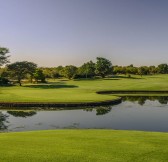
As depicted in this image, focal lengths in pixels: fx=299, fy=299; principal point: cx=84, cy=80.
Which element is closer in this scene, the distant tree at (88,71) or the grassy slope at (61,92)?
the grassy slope at (61,92)

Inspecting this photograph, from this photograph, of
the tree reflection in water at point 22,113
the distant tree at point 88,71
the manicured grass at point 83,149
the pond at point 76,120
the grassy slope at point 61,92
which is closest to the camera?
the manicured grass at point 83,149

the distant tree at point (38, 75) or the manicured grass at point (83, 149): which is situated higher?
the distant tree at point (38, 75)

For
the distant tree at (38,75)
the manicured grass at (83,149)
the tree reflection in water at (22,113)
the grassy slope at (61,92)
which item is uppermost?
the distant tree at (38,75)

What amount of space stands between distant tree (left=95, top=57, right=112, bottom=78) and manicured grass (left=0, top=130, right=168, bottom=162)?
143 meters

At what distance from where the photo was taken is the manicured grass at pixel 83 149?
46.3 ft

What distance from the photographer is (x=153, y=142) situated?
58.4ft

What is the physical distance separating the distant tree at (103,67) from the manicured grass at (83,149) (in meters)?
143

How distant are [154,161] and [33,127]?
2209 centimetres

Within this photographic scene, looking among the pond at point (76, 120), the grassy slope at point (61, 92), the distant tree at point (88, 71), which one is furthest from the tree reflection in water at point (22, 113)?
the distant tree at point (88, 71)

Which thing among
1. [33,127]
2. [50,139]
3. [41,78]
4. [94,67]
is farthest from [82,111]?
[94,67]

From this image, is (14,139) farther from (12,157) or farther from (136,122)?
(136,122)

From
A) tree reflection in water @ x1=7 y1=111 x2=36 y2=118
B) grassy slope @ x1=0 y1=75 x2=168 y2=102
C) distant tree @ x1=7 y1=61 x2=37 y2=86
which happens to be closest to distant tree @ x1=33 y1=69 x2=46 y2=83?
distant tree @ x1=7 y1=61 x2=37 y2=86

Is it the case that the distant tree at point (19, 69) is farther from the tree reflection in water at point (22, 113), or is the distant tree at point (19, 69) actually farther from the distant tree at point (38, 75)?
the tree reflection in water at point (22, 113)

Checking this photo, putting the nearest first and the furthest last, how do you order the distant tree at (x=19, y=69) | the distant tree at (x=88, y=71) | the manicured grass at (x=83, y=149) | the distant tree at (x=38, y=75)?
the manicured grass at (x=83, y=149), the distant tree at (x=19, y=69), the distant tree at (x=38, y=75), the distant tree at (x=88, y=71)
